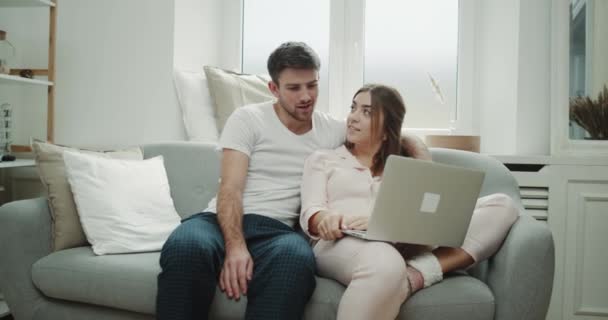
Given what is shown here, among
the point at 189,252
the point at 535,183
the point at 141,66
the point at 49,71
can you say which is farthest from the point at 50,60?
the point at 535,183

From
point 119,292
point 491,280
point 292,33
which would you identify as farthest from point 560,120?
point 119,292

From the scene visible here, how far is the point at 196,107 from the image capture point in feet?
8.30

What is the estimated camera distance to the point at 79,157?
1903 millimetres

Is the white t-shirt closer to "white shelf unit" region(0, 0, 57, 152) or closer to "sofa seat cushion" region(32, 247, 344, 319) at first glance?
"sofa seat cushion" region(32, 247, 344, 319)

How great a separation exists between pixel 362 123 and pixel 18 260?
1.12 meters

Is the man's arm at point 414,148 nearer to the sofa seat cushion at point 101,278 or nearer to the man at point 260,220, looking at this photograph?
the man at point 260,220

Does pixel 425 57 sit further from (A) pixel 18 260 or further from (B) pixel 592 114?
(A) pixel 18 260

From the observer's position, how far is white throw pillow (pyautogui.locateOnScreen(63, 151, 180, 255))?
1824mm

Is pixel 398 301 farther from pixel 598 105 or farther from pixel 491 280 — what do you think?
pixel 598 105

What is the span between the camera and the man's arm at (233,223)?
1.53 m

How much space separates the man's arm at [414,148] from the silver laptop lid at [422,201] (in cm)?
38

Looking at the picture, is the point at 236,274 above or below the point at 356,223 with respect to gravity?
below

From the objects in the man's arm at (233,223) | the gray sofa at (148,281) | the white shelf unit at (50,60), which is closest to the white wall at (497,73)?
the gray sofa at (148,281)

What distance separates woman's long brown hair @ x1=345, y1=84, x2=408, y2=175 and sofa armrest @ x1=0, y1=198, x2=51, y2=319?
1.04 meters
